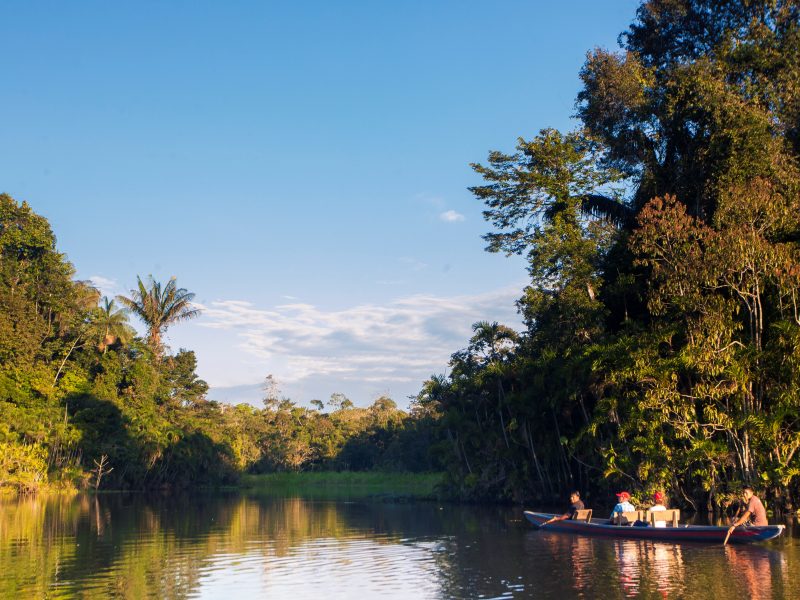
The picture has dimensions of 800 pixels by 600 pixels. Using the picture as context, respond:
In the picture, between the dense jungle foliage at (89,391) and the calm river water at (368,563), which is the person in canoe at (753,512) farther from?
the dense jungle foliage at (89,391)

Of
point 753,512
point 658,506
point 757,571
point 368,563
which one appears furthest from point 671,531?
point 368,563

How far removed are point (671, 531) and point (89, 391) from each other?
5100 cm

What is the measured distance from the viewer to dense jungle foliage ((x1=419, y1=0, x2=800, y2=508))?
24.9 m

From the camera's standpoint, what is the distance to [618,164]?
35000mm

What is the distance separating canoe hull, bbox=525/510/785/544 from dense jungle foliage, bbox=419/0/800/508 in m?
3.73

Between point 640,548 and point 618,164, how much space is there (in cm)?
1862

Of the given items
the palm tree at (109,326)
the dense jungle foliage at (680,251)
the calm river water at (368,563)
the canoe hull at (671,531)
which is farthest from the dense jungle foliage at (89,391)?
the canoe hull at (671,531)

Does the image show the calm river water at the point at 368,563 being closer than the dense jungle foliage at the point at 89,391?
Yes

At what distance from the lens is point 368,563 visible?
2022 centimetres

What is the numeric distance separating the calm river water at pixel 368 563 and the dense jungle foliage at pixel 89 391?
2584cm

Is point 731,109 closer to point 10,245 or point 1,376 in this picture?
point 1,376

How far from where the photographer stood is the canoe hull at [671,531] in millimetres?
20422

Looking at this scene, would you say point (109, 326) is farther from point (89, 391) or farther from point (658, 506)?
point (658, 506)

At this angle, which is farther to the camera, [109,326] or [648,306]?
[109,326]
